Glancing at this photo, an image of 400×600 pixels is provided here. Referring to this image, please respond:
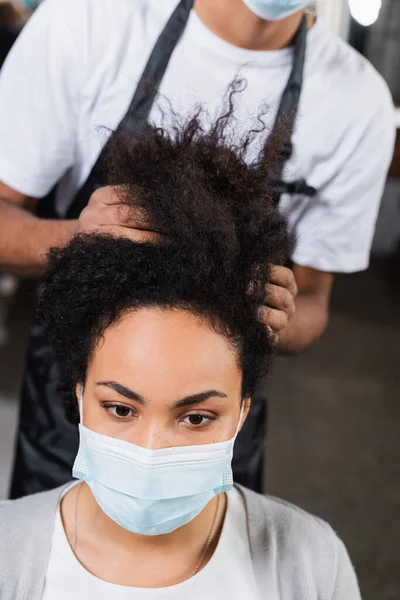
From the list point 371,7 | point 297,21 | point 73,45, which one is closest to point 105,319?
point 73,45

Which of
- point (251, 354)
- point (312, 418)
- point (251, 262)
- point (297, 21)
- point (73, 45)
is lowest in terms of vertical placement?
point (312, 418)

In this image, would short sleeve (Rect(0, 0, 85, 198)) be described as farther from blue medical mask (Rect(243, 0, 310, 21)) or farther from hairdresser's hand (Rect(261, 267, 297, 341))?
hairdresser's hand (Rect(261, 267, 297, 341))

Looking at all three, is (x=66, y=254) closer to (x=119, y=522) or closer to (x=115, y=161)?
(x=115, y=161)

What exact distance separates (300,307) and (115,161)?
19.7 inches

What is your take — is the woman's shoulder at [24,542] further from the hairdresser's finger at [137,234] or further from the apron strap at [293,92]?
the apron strap at [293,92]

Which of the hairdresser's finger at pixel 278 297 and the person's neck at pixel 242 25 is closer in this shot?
the hairdresser's finger at pixel 278 297

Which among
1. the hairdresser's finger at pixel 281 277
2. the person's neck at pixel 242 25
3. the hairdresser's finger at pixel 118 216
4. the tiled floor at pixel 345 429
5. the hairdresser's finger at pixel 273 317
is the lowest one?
the tiled floor at pixel 345 429

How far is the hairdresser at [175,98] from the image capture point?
3.83 ft

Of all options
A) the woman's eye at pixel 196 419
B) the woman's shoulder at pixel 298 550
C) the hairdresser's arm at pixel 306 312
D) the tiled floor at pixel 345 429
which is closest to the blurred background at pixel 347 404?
the tiled floor at pixel 345 429

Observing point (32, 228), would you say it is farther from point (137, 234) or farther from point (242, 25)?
point (242, 25)

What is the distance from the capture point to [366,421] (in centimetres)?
301

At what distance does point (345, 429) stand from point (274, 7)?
7.04 ft

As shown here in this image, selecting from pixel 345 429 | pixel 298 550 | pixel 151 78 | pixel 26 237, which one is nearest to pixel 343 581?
pixel 298 550

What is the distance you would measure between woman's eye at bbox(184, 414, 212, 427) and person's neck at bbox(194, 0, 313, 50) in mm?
635
